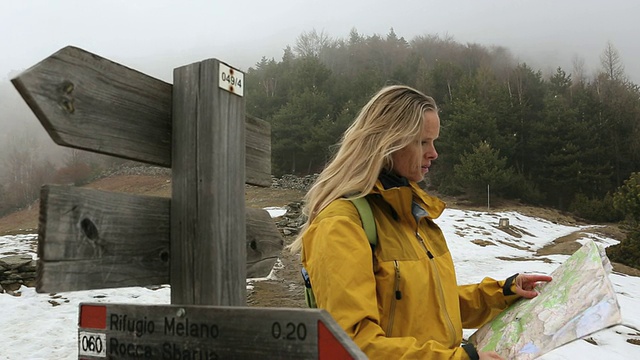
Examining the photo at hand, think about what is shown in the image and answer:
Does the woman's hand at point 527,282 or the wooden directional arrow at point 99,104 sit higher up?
the wooden directional arrow at point 99,104

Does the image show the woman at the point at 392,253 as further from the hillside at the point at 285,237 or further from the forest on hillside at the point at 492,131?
the forest on hillside at the point at 492,131

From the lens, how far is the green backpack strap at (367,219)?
165 centimetres

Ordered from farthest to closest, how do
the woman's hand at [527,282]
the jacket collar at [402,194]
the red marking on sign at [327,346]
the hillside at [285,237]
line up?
the hillside at [285,237] → the woman's hand at [527,282] → the jacket collar at [402,194] → the red marking on sign at [327,346]

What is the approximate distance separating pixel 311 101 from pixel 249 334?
108 ft

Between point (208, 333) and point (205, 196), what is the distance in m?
0.43

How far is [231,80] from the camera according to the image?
1.61 m

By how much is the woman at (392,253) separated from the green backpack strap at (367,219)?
2 centimetres

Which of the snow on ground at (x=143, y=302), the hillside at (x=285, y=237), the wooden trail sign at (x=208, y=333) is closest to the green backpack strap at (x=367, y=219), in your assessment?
the wooden trail sign at (x=208, y=333)

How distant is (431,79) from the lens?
1478 inches

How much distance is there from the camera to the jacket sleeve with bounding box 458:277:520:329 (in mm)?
2148

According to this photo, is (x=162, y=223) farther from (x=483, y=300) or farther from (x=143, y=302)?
(x=143, y=302)

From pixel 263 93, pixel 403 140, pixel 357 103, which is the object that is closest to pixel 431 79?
pixel 357 103

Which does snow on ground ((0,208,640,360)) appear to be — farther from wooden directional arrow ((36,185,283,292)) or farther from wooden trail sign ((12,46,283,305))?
wooden directional arrow ((36,185,283,292))

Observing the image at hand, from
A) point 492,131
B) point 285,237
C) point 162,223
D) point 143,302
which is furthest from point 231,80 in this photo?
point 492,131
